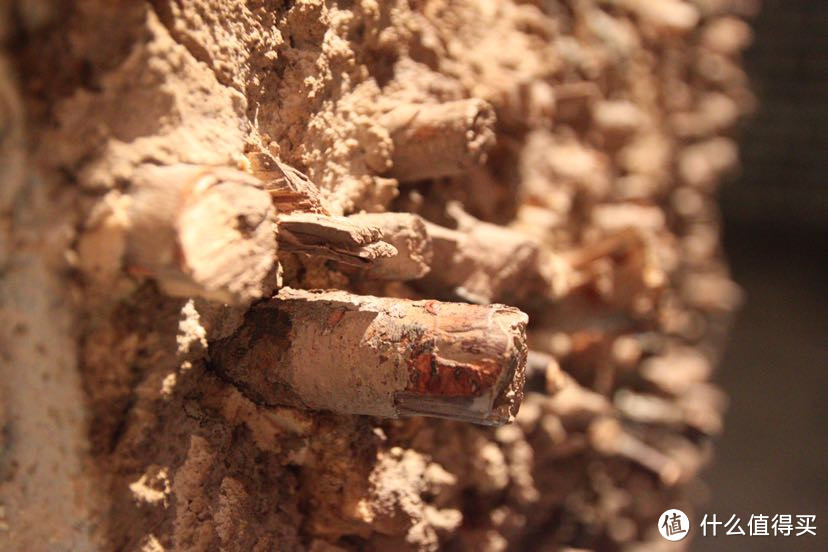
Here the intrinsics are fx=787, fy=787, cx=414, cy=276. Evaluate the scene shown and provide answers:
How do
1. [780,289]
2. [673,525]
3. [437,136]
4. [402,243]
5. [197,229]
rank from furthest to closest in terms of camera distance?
[780,289], [673,525], [437,136], [402,243], [197,229]

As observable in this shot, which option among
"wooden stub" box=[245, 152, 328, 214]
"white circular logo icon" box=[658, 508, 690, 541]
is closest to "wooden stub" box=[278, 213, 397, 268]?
"wooden stub" box=[245, 152, 328, 214]

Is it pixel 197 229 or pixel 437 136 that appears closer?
pixel 197 229

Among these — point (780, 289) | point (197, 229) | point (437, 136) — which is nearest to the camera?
point (197, 229)

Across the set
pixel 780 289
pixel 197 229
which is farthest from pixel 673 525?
pixel 780 289

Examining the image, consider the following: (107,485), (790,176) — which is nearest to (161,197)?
(107,485)

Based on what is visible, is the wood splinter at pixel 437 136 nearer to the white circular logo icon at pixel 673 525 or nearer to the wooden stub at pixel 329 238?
the wooden stub at pixel 329 238

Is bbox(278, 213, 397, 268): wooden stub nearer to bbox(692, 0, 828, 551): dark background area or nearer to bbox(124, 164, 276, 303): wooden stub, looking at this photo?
bbox(124, 164, 276, 303): wooden stub

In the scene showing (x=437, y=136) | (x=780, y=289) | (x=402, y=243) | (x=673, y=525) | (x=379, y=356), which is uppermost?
(x=437, y=136)

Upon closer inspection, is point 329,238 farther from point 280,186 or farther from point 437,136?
point 437,136

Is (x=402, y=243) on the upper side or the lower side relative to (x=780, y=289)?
upper
